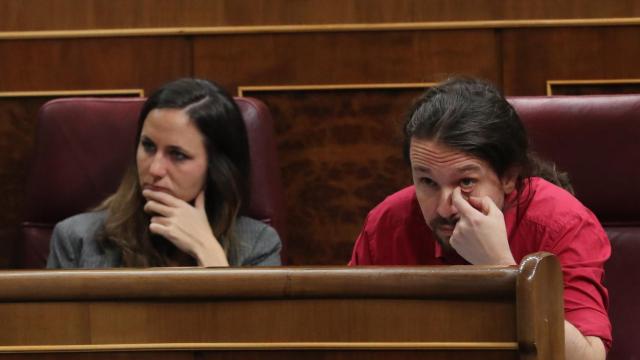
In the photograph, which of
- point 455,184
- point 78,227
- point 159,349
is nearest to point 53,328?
point 159,349

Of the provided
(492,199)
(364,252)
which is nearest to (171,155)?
(364,252)

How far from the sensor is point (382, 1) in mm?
1243

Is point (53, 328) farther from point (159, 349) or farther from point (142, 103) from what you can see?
point (142, 103)

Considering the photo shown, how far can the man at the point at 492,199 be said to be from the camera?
782mm

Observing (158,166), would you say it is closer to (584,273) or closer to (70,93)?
(70,93)

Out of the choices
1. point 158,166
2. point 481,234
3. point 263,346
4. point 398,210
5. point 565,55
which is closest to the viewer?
point 263,346

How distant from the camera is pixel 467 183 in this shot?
2.66ft

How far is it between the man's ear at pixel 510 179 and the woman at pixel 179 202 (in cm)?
27

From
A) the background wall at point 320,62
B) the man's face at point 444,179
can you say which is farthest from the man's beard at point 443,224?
the background wall at point 320,62

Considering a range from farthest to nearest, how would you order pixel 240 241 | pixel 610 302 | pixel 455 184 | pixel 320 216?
pixel 320 216, pixel 240 241, pixel 610 302, pixel 455 184

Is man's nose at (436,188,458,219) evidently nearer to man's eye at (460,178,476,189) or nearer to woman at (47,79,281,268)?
man's eye at (460,178,476,189)

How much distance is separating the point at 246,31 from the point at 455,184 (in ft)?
1.65

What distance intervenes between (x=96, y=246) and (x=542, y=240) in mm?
424

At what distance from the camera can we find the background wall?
1228 mm
